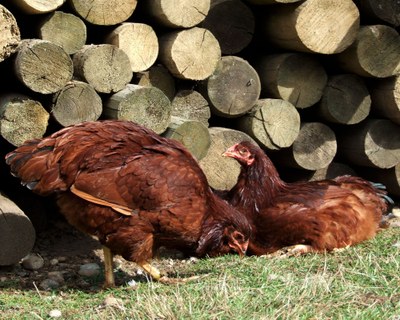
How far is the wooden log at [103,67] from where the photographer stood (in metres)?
5.49

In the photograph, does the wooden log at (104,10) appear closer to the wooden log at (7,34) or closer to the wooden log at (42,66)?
the wooden log at (42,66)

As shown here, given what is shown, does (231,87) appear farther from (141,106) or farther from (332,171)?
(332,171)

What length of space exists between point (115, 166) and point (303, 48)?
235cm

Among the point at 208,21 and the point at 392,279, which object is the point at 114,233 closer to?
the point at 392,279

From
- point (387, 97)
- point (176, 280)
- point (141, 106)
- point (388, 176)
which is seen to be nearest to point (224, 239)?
point (176, 280)

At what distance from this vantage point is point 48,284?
17.0ft

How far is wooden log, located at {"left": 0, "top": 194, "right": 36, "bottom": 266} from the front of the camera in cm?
521

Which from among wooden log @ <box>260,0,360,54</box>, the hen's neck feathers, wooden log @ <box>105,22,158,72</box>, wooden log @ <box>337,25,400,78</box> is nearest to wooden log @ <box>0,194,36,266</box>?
wooden log @ <box>105,22,158,72</box>

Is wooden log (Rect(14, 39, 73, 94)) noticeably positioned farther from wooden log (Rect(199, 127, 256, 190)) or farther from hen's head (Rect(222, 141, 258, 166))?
wooden log (Rect(199, 127, 256, 190))

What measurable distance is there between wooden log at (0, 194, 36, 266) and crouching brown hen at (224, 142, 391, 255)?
1610mm

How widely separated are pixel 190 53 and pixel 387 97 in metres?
2.03

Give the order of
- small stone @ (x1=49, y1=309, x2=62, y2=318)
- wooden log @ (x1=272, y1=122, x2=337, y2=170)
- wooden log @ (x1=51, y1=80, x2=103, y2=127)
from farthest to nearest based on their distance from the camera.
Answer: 1. wooden log @ (x1=272, y1=122, x2=337, y2=170)
2. wooden log @ (x1=51, y1=80, x2=103, y2=127)
3. small stone @ (x1=49, y1=309, x2=62, y2=318)

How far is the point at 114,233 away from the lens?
4.69m

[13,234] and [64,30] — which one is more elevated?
[64,30]
